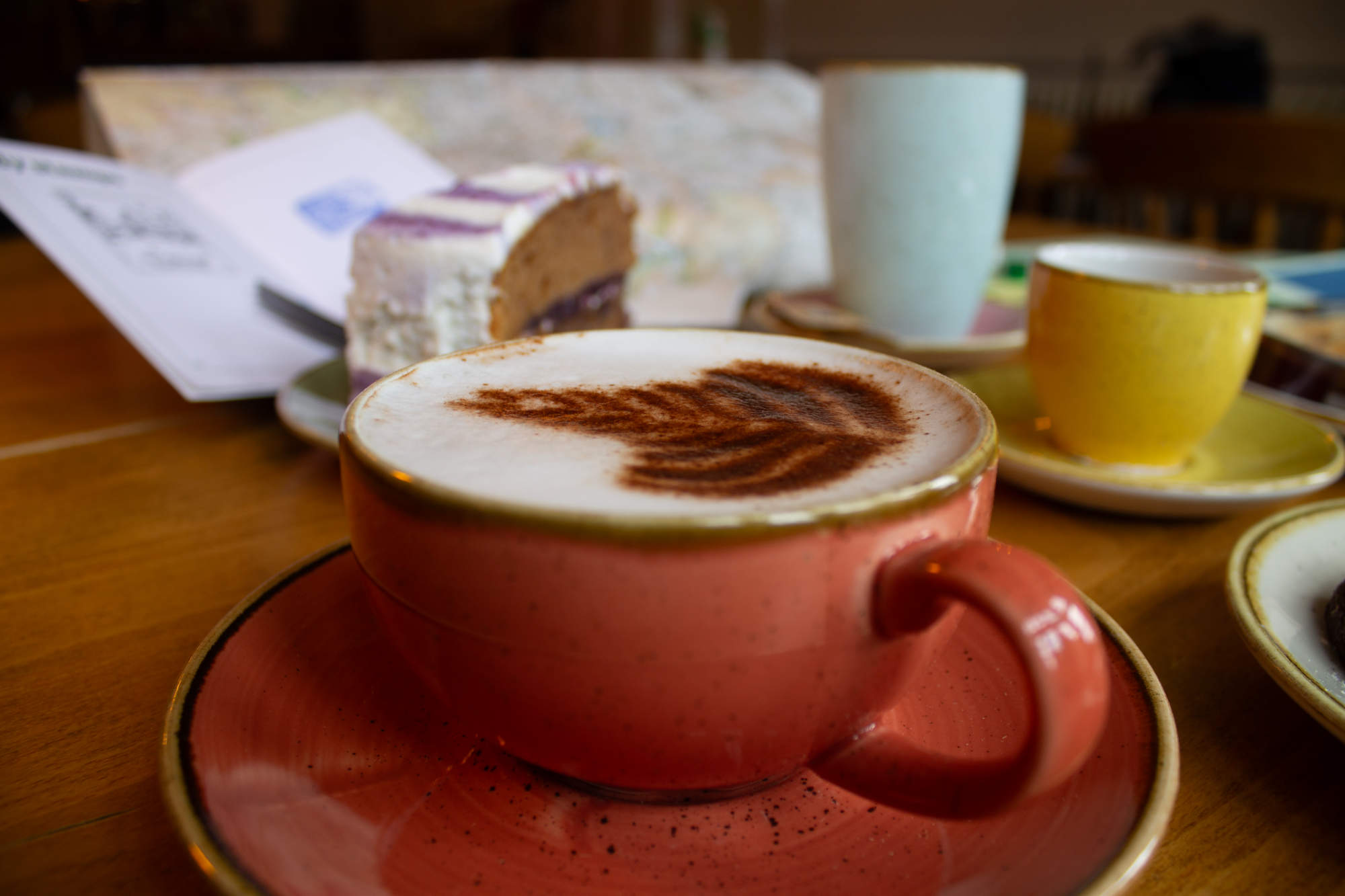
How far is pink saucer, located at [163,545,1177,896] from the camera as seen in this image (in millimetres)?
272

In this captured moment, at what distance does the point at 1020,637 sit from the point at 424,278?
535 mm

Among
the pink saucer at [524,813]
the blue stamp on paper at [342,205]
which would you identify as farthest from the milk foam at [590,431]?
the blue stamp on paper at [342,205]

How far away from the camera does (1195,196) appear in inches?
76.0

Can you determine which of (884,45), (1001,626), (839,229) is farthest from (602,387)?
(884,45)

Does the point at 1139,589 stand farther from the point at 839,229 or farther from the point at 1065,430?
the point at 839,229

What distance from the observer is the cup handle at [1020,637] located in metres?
0.25

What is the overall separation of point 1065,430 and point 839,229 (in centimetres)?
40

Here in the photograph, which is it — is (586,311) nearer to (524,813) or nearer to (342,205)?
(342,205)

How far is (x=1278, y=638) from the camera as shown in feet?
1.25

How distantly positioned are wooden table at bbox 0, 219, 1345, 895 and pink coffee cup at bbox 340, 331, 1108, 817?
0.11 metres

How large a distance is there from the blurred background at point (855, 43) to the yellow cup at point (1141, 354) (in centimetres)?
188

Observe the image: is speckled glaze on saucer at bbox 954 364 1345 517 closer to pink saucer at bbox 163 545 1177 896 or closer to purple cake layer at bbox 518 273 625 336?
pink saucer at bbox 163 545 1177 896

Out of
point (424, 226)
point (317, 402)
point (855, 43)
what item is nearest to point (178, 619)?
point (317, 402)

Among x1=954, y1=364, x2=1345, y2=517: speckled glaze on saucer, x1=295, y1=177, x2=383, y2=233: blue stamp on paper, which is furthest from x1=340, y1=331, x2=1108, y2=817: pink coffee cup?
x1=295, y1=177, x2=383, y2=233: blue stamp on paper
